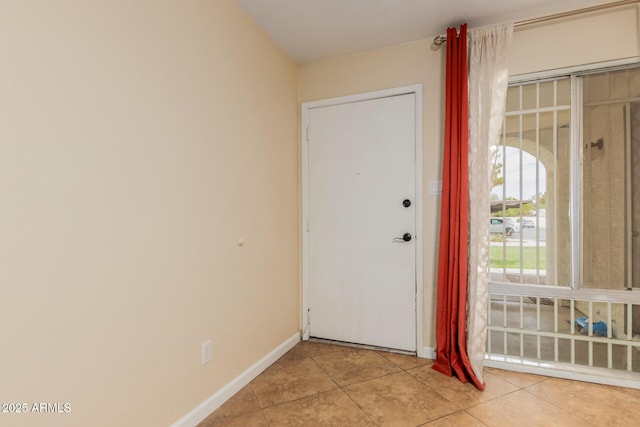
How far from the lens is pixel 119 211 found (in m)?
1.33

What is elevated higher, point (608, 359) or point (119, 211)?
point (119, 211)

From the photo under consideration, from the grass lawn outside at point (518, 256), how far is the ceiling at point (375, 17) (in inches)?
62.7

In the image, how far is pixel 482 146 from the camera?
2.17 metres

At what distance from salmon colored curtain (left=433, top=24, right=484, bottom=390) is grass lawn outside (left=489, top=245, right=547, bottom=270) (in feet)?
1.12

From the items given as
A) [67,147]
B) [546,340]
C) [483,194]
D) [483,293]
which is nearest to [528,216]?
[483,194]

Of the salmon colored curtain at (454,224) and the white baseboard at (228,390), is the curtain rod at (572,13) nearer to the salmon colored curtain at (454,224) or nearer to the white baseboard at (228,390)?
the salmon colored curtain at (454,224)

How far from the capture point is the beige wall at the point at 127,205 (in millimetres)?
1032

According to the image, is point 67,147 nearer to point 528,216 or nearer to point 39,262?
point 39,262

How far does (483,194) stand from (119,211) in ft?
7.01

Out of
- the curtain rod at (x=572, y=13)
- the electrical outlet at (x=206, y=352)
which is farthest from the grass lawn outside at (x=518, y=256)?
the electrical outlet at (x=206, y=352)

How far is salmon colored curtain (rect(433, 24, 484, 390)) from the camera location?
7.19 feet

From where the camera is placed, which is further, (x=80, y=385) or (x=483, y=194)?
(x=483, y=194)

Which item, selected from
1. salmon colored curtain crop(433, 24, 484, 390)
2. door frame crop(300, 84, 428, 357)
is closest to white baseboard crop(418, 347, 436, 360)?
door frame crop(300, 84, 428, 357)

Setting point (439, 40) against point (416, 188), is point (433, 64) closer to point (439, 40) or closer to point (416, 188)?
point (439, 40)
